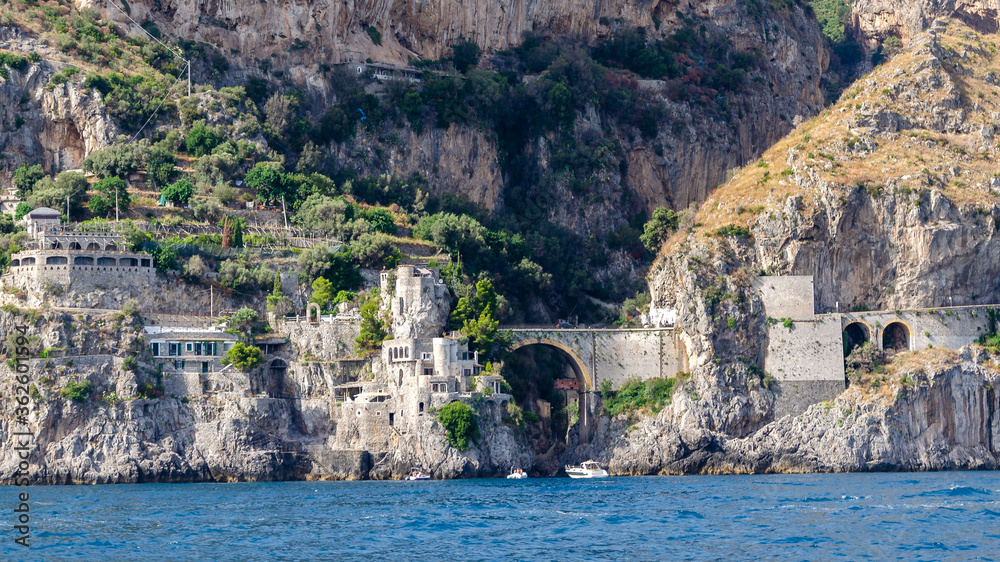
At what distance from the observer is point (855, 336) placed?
95.6m

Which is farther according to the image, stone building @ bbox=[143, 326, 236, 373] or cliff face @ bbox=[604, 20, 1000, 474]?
cliff face @ bbox=[604, 20, 1000, 474]

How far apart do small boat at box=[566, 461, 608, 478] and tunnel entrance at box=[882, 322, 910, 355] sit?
1820cm

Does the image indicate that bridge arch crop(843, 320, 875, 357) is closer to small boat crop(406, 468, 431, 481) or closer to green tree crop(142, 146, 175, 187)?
small boat crop(406, 468, 431, 481)

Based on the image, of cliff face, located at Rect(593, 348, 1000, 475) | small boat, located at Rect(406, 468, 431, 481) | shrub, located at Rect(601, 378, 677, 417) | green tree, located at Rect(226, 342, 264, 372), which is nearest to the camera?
small boat, located at Rect(406, 468, 431, 481)

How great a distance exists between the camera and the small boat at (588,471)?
8944cm

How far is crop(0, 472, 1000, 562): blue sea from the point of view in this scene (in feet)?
190

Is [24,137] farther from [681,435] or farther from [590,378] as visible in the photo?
[681,435]

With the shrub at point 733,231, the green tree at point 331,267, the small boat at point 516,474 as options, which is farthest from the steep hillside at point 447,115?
the small boat at point 516,474

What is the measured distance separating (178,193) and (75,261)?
10198 millimetres

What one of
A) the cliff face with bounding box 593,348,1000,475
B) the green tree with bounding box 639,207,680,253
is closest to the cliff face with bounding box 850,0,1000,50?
the green tree with bounding box 639,207,680,253

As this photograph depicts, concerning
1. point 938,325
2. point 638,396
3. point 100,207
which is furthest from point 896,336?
point 100,207

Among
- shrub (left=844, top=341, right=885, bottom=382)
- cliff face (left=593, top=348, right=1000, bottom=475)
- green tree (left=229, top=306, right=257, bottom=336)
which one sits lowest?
cliff face (left=593, top=348, right=1000, bottom=475)

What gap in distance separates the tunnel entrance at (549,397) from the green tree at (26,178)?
1220 inches

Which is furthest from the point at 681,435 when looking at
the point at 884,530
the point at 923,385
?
the point at 884,530
